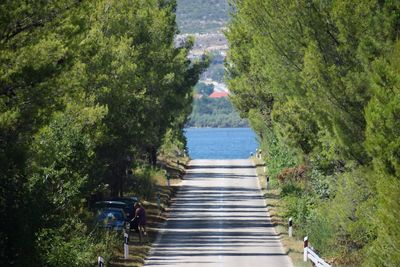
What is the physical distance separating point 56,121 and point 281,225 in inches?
613

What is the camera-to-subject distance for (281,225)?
1817 inches

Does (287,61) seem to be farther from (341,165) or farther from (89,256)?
(89,256)

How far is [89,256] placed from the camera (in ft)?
95.2

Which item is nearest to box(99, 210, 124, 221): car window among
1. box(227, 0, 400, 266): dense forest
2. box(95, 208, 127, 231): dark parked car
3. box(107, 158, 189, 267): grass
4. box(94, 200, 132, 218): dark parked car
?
box(95, 208, 127, 231): dark parked car

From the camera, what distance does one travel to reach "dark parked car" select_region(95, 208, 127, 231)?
40.2m

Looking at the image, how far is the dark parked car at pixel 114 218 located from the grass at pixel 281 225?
5996mm

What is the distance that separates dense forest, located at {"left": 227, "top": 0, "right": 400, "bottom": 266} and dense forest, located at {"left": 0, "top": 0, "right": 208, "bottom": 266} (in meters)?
6.03

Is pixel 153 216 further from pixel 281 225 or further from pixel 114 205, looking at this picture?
pixel 281 225

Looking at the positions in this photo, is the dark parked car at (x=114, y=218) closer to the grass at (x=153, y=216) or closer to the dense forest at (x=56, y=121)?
the grass at (x=153, y=216)

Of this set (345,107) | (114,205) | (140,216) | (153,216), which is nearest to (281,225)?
(153,216)

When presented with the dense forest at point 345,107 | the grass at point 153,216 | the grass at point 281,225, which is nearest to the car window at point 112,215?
the grass at point 153,216

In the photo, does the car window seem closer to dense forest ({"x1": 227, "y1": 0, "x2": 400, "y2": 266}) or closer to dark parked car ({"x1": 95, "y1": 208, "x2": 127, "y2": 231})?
dark parked car ({"x1": 95, "y1": 208, "x2": 127, "y2": 231})

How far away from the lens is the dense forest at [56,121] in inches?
930

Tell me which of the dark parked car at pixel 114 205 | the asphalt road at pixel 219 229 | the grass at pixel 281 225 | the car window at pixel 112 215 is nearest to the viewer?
the asphalt road at pixel 219 229
